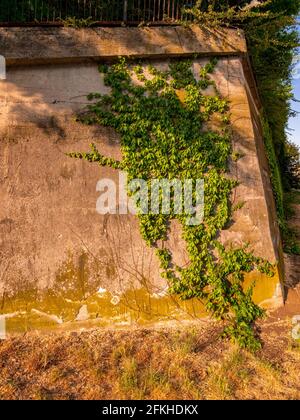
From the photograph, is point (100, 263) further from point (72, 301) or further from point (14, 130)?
point (14, 130)

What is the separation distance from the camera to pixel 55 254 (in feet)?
17.4

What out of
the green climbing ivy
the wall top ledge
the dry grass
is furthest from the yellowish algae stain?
the wall top ledge

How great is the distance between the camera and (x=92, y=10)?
6078 mm

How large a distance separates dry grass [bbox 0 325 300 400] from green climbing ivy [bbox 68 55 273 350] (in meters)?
0.77

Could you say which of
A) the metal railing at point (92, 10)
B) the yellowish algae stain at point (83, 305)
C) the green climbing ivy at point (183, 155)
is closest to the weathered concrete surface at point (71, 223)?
the yellowish algae stain at point (83, 305)

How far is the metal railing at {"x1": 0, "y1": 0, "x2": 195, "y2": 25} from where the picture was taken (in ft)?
19.4

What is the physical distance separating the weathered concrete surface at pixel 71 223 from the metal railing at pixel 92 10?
1.06 m

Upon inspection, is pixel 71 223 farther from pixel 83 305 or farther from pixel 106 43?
pixel 106 43

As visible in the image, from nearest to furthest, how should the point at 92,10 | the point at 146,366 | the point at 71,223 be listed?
1. the point at 146,366
2. the point at 71,223
3. the point at 92,10

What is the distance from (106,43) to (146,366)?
5244 millimetres

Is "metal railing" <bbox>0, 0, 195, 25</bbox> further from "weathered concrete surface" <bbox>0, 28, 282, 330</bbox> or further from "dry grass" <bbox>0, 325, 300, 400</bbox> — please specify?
"dry grass" <bbox>0, 325, 300, 400</bbox>

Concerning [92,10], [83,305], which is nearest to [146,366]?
[83,305]

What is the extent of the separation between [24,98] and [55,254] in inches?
111

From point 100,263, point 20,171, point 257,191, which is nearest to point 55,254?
point 100,263
